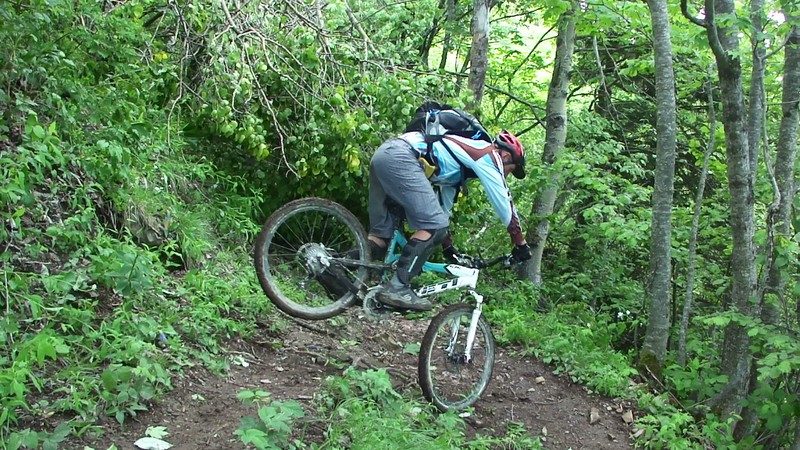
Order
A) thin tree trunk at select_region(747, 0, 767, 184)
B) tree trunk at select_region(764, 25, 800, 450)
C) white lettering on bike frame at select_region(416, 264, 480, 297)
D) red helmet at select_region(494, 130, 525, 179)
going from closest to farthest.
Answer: red helmet at select_region(494, 130, 525, 179) < white lettering on bike frame at select_region(416, 264, 480, 297) < thin tree trunk at select_region(747, 0, 767, 184) < tree trunk at select_region(764, 25, 800, 450)

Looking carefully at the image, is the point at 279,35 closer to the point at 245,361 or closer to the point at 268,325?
the point at 268,325

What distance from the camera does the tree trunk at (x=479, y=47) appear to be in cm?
818

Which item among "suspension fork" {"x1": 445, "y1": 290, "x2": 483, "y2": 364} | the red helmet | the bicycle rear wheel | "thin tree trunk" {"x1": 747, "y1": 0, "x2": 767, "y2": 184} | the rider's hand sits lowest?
"suspension fork" {"x1": 445, "y1": 290, "x2": 483, "y2": 364}

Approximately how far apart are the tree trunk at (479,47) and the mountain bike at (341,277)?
3.54 m

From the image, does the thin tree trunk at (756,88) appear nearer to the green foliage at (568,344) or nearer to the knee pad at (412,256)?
the green foliage at (568,344)

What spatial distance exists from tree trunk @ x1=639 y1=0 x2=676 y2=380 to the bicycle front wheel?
9.15 feet

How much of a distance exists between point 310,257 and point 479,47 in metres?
4.32

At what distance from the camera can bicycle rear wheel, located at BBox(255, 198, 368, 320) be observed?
4.96 metres

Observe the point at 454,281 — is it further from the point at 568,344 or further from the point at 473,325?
the point at 568,344

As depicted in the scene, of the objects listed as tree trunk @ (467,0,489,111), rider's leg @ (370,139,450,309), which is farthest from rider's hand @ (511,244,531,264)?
tree trunk @ (467,0,489,111)

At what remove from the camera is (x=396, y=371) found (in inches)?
222

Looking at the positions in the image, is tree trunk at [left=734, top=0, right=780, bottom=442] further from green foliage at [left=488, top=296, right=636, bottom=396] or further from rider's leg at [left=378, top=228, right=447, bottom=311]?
rider's leg at [left=378, top=228, right=447, bottom=311]

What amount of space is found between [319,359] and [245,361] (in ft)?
2.08

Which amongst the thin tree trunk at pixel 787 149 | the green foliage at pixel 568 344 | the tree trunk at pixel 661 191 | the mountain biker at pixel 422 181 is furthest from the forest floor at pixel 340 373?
the thin tree trunk at pixel 787 149
